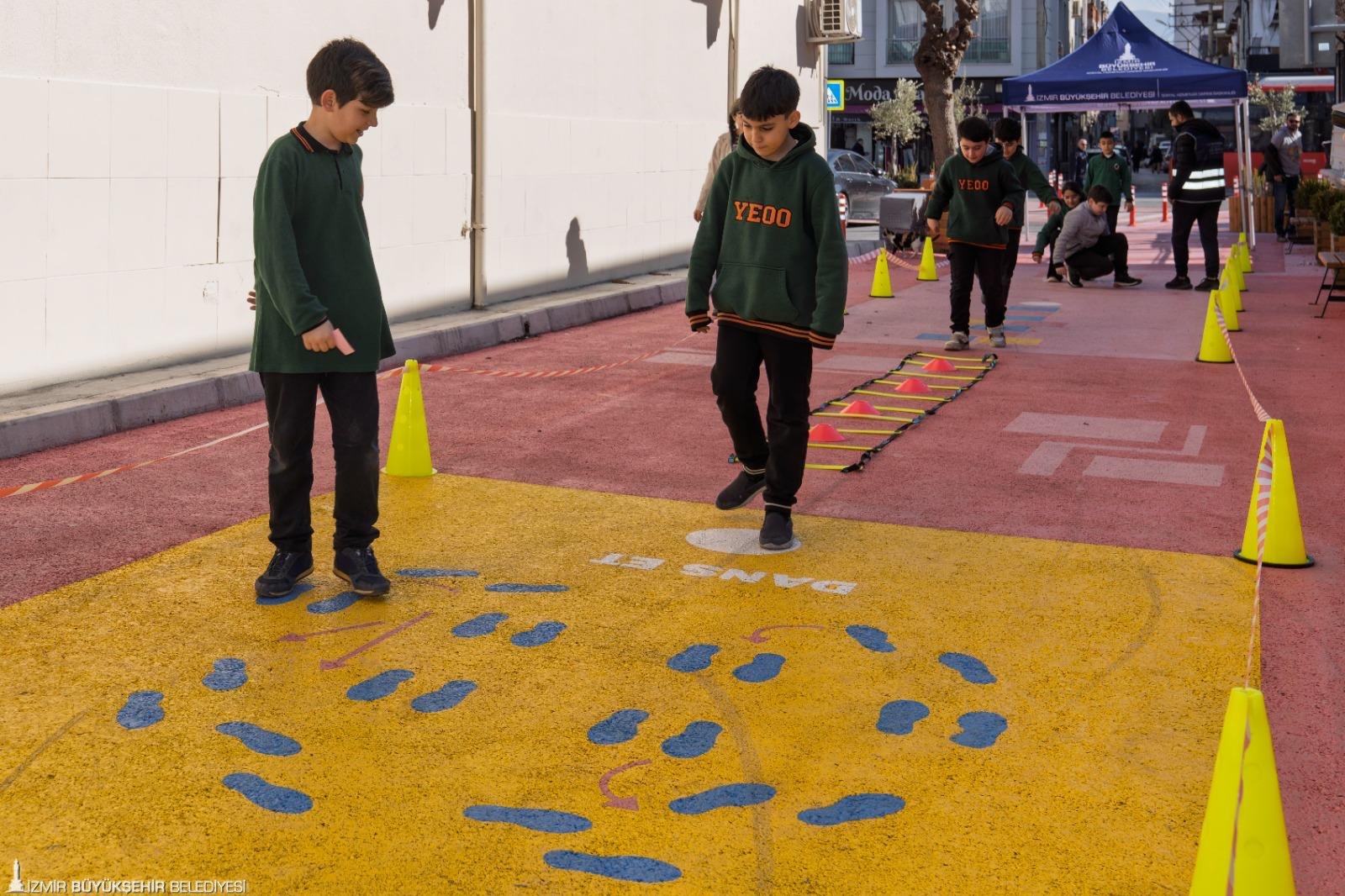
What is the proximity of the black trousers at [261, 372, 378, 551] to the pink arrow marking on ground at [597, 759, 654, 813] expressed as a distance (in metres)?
1.92

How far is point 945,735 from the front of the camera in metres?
4.25

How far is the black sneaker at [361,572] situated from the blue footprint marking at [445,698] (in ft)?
3.09

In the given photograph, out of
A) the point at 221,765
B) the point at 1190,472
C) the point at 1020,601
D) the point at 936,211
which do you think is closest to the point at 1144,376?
the point at 936,211

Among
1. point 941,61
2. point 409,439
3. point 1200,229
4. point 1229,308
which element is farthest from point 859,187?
point 409,439

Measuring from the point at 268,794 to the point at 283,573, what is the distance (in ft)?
6.09

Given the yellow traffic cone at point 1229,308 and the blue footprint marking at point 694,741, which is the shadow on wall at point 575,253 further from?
the blue footprint marking at point 694,741

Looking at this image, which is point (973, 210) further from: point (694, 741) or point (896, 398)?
point (694, 741)

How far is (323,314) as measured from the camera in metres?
5.14

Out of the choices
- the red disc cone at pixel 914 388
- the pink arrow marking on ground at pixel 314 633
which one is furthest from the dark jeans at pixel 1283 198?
the pink arrow marking on ground at pixel 314 633

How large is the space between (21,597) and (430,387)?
17.6 ft

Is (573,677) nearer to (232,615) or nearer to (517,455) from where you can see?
(232,615)

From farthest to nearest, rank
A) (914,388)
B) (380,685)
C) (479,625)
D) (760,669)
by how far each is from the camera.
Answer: (914,388) < (479,625) < (760,669) < (380,685)

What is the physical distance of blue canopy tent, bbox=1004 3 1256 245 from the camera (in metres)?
23.3

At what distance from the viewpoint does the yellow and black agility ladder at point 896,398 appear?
8.53 m
